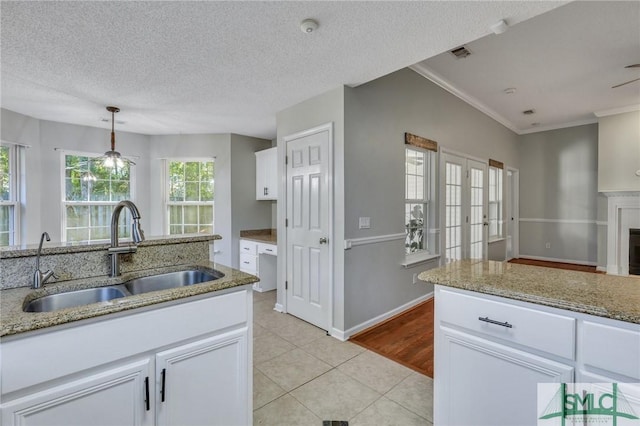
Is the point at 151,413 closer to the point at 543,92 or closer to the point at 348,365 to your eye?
the point at 348,365

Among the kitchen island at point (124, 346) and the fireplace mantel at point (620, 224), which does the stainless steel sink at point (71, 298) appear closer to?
the kitchen island at point (124, 346)

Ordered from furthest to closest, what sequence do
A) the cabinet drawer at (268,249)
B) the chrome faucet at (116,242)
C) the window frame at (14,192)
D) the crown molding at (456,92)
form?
the cabinet drawer at (268,249) < the window frame at (14,192) < the crown molding at (456,92) < the chrome faucet at (116,242)

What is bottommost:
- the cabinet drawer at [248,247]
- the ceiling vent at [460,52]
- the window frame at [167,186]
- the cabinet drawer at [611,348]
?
the cabinet drawer at [248,247]

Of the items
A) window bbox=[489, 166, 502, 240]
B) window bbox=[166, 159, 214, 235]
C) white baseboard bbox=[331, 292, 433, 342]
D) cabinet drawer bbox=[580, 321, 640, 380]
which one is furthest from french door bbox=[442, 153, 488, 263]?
window bbox=[166, 159, 214, 235]

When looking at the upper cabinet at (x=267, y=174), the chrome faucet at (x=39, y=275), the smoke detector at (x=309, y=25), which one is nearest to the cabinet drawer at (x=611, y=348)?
the smoke detector at (x=309, y=25)

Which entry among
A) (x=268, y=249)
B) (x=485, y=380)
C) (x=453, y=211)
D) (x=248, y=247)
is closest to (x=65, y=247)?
(x=485, y=380)

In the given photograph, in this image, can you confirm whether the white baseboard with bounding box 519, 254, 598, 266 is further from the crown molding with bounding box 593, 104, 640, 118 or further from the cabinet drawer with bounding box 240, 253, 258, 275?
the cabinet drawer with bounding box 240, 253, 258, 275

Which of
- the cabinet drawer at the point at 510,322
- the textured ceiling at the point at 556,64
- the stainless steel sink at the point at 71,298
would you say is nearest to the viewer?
the cabinet drawer at the point at 510,322

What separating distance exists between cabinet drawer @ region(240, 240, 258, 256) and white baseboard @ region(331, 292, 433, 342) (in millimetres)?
2053

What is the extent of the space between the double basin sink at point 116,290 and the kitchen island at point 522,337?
50.3 inches

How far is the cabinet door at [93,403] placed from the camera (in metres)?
1.01

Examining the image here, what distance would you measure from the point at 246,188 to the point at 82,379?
13.7 feet

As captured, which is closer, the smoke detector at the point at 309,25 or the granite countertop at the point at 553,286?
the granite countertop at the point at 553,286

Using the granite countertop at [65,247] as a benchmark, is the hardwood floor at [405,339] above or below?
below
